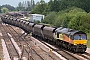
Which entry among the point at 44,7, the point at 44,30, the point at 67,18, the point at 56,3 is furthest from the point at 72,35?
the point at 44,7

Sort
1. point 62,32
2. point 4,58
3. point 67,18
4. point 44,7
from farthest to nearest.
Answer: point 44,7, point 67,18, point 62,32, point 4,58

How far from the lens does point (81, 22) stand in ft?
224

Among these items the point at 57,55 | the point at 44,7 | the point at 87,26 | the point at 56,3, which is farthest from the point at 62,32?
the point at 44,7

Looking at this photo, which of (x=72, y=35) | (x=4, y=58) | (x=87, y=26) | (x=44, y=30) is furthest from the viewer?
(x=87, y=26)

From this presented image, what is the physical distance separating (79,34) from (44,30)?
52.8 feet

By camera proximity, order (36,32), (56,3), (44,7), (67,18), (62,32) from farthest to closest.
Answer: (44,7) < (56,3) < (67,18) < (36,32) < (62,32)

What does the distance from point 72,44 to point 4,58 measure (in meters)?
9.03

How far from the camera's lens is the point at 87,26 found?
67312 millimetres

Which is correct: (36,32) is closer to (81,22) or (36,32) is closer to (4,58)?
(81,22)

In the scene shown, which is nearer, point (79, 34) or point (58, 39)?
point (79, 34)

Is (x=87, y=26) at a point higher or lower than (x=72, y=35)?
lower

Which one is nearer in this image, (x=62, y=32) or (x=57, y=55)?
(x=57, y=55)

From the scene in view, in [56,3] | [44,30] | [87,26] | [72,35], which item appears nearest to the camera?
[72,35]

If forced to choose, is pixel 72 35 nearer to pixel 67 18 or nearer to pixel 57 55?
pixel 57 55
